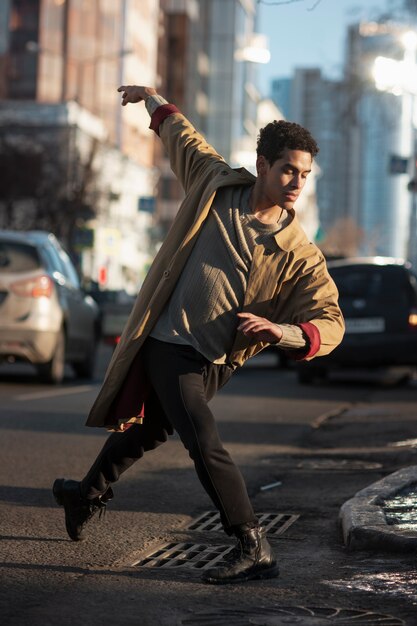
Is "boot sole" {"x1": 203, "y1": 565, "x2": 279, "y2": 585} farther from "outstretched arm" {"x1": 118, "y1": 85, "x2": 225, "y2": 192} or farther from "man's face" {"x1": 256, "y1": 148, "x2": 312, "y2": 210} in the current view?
"outstretched arm" {"x1": 118, "y1": 85, "x2": 225, "y2": 192}

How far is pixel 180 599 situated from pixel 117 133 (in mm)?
82222

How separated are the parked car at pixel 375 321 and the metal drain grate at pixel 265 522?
11.6 meters

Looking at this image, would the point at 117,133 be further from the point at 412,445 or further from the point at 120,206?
the point at 412,445

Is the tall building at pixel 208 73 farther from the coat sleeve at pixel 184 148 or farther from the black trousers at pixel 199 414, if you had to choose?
the black trousers at pixel 199 414

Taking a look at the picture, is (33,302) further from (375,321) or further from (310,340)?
(310,340)

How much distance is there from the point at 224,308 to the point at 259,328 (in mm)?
369

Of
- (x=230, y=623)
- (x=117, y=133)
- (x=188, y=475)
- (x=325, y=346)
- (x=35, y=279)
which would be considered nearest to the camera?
(x=230, y=623)

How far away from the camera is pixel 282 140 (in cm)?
588

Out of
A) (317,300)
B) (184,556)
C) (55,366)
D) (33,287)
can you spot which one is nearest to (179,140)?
Result: (317,300)

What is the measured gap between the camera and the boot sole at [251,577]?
574 centimetres

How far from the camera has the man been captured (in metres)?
5.86

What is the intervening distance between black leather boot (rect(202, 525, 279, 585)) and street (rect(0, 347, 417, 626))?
5cm

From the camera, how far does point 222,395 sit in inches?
691

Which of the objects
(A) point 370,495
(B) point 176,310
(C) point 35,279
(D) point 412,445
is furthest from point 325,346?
(C) point 35,279
